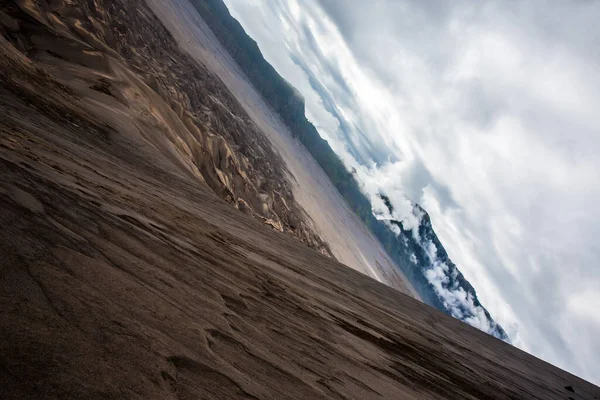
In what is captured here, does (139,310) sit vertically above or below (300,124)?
below

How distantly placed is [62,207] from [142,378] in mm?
1758

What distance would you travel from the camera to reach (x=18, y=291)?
5.45ft

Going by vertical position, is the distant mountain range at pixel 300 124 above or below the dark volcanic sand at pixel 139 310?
above

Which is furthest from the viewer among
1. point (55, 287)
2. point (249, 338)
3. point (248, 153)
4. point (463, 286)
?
point (463, 286)

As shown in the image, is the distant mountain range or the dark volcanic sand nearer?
the dark volcanic sand

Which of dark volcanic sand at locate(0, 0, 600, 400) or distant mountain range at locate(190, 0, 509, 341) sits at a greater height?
distant mountain range at locate(190, 0, 509, 341)

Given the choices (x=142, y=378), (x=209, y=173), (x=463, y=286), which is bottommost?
(x=209, y=173)

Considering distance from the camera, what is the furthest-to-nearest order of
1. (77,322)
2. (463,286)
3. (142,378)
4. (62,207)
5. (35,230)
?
(463,286) < (62,207) < (35,230) < (77,322) < (142,378)

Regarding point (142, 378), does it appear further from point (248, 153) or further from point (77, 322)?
point (248, 153)

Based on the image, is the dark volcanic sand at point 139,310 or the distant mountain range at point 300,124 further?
the distant mountain range at point 300,124

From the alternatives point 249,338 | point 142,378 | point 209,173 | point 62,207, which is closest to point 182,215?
point 62,207

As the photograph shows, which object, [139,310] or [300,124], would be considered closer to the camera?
[139,310]

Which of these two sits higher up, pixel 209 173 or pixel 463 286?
pixel 463 286

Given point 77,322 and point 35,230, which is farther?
point 35,230
